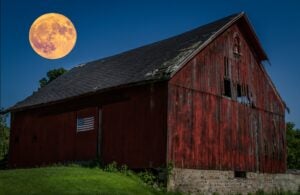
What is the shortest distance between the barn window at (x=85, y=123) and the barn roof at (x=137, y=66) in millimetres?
1348

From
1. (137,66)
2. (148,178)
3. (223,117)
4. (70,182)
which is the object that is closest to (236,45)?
(223,117)

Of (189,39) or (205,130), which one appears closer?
(205,130)

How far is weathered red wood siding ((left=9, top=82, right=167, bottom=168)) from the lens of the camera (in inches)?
837

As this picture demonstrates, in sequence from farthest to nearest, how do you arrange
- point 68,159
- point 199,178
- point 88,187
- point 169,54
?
point 68,159, point 169,54, point 199,178, point 88,187

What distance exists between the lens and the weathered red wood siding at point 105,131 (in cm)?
2127

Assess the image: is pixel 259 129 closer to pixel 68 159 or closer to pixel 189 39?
pixel 189 39

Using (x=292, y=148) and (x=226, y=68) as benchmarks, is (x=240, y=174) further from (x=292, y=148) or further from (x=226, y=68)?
(x=292, y=148)

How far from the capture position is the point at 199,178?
2166 cm

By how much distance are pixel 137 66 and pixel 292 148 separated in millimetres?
24929

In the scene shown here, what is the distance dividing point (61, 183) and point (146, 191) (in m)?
3.49

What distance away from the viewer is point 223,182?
75.5 feet

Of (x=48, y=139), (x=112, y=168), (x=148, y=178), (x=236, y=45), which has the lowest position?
(x=148, y=178)

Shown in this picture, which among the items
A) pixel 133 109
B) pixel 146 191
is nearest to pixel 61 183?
pixel 146 191

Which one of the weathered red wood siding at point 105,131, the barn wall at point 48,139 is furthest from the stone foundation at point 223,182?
the barn wall at point 48,139
